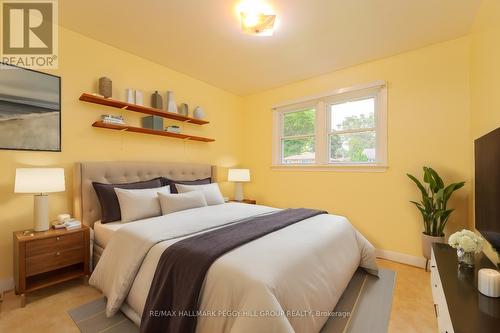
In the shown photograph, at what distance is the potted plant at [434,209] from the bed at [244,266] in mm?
691

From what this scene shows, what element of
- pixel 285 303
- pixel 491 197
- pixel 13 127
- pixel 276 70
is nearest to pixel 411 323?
pixel 491 197

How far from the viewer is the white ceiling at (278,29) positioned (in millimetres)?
2184

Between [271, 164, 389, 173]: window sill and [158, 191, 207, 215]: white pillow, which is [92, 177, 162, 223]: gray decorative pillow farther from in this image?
[271, 164, 389, 173]: window sill

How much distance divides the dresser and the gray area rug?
52cm

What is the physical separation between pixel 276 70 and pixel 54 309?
11.9ft

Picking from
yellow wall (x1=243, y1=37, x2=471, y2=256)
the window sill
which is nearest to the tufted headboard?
the window sill

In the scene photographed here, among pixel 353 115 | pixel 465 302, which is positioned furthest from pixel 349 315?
pixel 353 115

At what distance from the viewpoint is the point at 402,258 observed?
295cm

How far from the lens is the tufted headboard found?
2482 millimetres

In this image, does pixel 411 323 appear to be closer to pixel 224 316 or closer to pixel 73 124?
pixel 224 316

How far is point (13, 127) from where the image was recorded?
219cm

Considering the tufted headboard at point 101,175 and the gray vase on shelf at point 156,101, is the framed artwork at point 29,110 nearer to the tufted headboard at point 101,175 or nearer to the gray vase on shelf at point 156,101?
the tufted headboard at point 101,175

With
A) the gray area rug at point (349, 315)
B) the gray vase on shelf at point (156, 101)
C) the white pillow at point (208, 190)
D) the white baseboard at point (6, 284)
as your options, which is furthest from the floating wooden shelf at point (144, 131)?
the gray area rug at point (349, 315)

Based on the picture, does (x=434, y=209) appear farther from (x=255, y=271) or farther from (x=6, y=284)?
(x=6, y=284)
